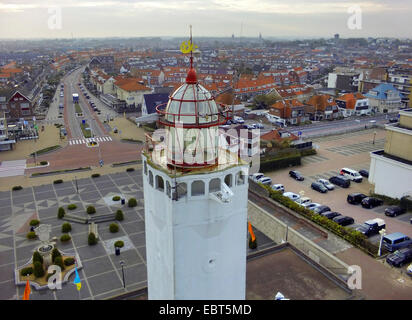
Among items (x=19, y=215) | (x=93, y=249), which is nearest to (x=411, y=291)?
(x=93, y=249)

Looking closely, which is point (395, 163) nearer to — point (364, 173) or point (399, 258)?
point (364, 173)

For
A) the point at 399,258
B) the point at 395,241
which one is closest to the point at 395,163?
the point at 395,241

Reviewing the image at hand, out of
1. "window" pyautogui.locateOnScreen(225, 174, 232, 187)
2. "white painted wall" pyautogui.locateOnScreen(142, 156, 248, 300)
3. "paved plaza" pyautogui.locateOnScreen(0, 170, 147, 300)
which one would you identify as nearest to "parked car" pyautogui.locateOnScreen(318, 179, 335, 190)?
"paved plaza" pyautogui.locateOnScreen(0, 170, 147, 300)

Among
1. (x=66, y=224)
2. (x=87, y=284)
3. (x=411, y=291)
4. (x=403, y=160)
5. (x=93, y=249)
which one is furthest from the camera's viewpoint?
(x=403, y=160)

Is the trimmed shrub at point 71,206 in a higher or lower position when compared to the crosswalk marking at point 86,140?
lower

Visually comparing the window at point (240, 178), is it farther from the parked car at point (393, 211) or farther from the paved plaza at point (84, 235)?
the parked car at point (393, 211)

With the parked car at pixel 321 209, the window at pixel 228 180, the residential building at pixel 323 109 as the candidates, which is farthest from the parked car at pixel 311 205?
the residential building at pixel 323 109

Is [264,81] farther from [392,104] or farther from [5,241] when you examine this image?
[5,241]
